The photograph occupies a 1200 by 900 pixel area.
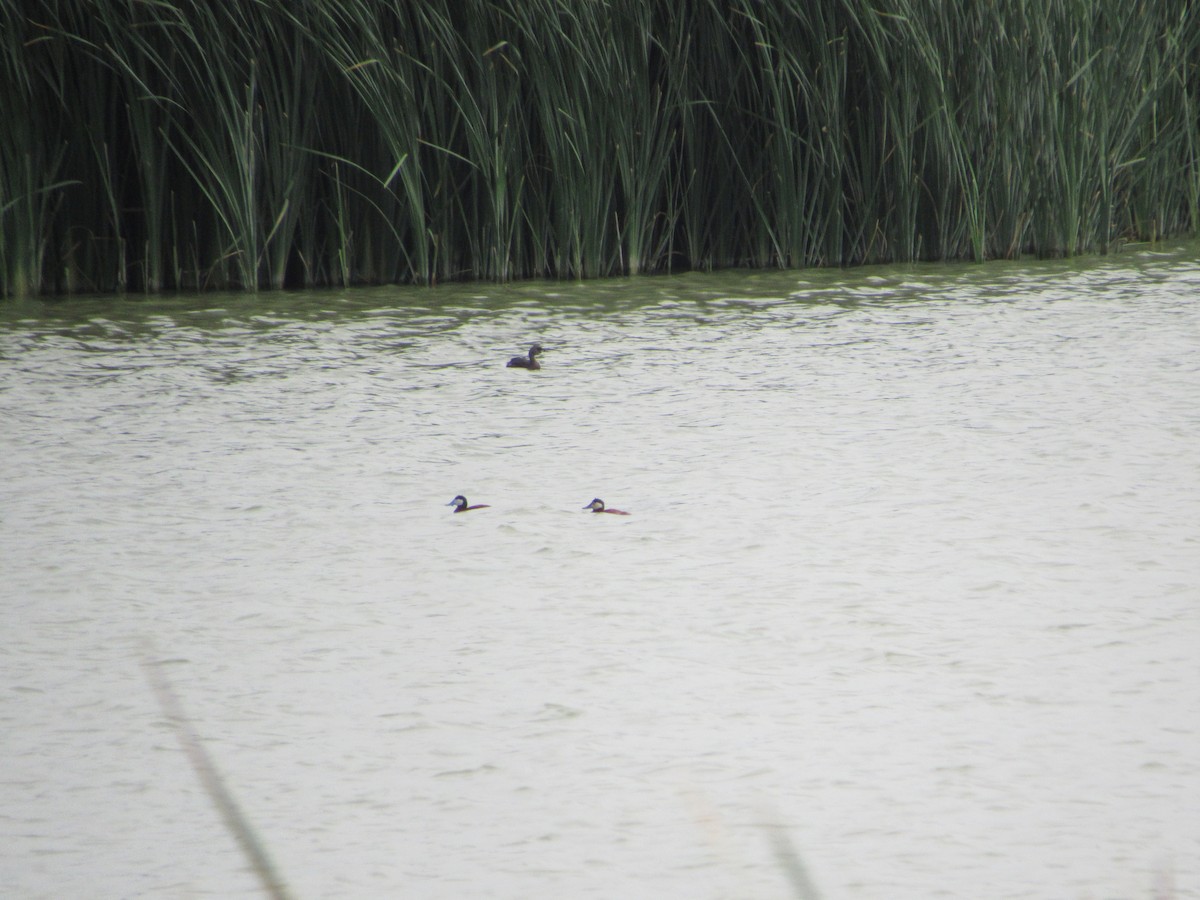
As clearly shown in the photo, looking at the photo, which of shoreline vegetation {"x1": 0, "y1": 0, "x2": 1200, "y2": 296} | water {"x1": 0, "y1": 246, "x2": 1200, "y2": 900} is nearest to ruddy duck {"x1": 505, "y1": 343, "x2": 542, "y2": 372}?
water {"x1": 0, "y1": 246, "x2": 1200, "y2": 900}

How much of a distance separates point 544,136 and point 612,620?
8.68 feet

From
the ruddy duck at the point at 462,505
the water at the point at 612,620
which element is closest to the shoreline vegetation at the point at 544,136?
the water at the point at 612,620

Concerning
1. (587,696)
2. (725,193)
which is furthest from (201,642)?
(725,193)

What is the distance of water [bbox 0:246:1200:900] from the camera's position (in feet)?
3.53

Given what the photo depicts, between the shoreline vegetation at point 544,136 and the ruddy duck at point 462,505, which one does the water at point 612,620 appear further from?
the shoreline vegetation at point 544,136

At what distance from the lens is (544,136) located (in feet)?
13.1

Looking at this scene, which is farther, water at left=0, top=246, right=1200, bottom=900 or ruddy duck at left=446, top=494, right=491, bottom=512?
ruddy duck at left=446, top=494, right=491, bottom=512

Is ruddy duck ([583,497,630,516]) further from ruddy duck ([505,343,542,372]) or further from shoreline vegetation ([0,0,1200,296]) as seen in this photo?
shoreline vegetation ([0,0,1200,296])

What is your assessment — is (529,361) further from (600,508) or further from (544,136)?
(544,136)

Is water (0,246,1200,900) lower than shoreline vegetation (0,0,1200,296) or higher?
lower

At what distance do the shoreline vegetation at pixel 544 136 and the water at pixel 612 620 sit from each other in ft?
3.29

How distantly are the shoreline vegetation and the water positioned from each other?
3.29 ft

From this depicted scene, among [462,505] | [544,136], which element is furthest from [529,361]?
[544,136]

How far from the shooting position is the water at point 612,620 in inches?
42.4
